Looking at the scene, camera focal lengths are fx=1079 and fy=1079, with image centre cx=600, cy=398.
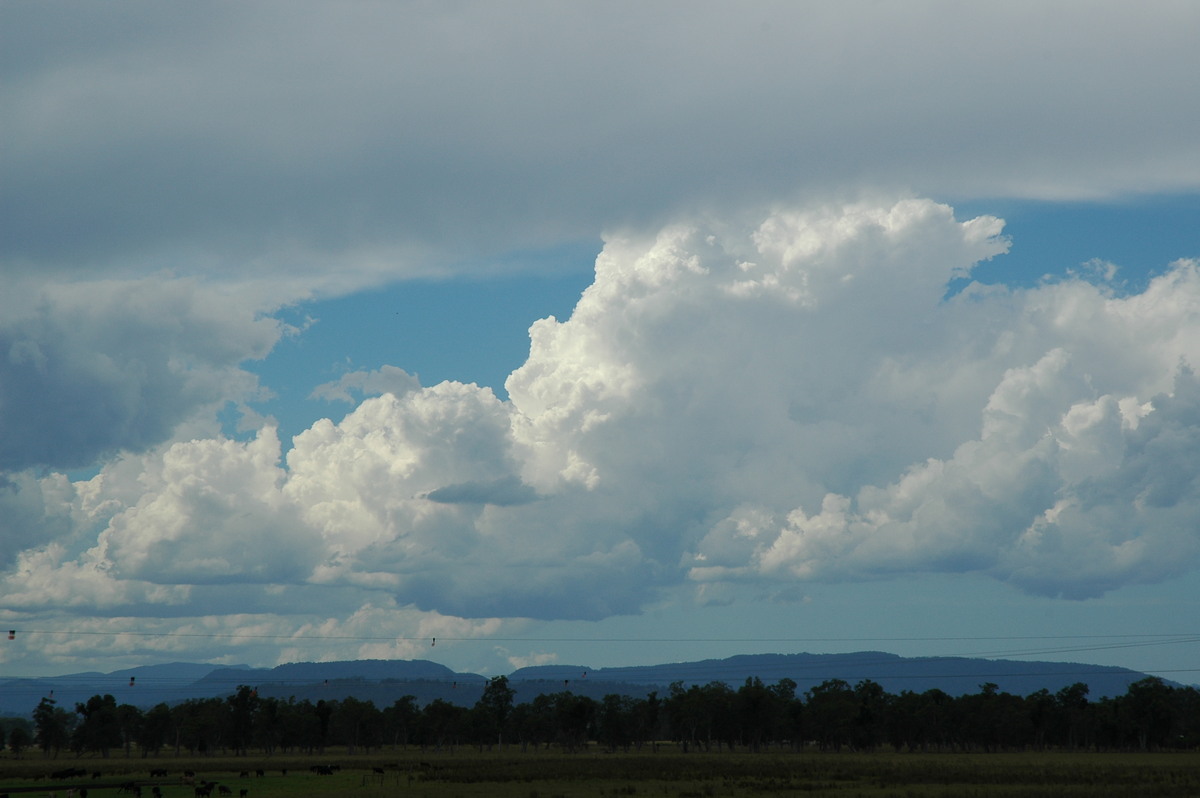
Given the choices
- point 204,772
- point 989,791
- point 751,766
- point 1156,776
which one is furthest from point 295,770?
point 1156,776

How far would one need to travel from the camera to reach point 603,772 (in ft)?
372

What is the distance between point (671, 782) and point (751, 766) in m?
33.6

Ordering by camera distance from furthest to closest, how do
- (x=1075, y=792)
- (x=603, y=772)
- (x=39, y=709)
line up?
(x=39, y=709) < (x=603, y=772) < (x=1075, y=792)

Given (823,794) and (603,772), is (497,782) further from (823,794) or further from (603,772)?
(823,794)

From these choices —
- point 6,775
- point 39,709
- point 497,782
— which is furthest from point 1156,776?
point 39,709

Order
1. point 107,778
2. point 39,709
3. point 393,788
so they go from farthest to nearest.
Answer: point 39,709 → point 107,778 → point 393,788

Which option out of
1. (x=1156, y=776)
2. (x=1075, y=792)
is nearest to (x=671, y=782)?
(x=1075, y=792)

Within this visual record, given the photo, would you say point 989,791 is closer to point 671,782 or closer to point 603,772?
point 671,782

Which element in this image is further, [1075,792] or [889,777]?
[889,777]

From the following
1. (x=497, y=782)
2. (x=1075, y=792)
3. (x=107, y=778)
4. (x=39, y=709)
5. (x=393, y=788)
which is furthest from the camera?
(x=39, y=709)

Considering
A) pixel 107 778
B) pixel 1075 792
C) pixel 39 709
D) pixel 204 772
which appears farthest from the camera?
pixel 39 709

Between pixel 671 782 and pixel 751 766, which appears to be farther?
pixel 751 766

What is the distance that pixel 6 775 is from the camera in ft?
411

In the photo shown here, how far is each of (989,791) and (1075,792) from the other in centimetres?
610
